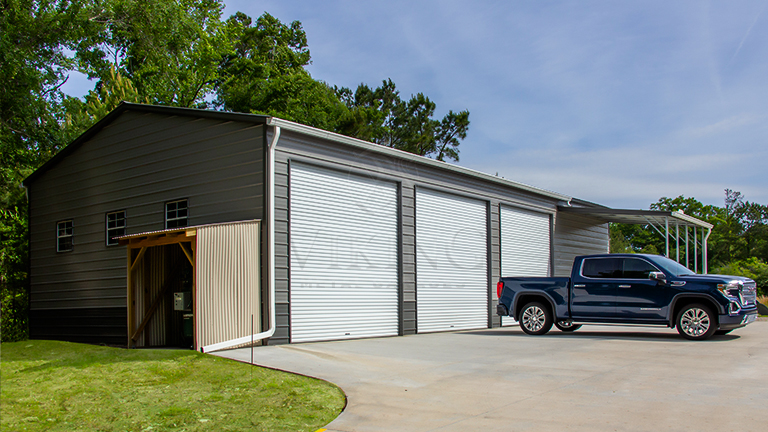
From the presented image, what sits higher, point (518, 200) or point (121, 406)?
point (518, 200)

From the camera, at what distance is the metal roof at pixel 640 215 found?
2131cm

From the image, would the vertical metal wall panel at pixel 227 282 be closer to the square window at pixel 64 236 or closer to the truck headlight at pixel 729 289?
the square window at pixel 64 236

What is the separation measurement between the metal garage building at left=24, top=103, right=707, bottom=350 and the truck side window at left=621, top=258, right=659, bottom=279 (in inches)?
212

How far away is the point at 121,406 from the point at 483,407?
152 inches

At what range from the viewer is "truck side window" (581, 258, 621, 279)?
13.5 m

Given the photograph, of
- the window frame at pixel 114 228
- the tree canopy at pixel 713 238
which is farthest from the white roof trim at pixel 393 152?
the tree canopy at pixel 713 238

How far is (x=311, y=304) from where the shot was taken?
13344 millimetres

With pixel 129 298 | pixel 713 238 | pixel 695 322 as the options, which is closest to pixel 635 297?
pixel 695 322

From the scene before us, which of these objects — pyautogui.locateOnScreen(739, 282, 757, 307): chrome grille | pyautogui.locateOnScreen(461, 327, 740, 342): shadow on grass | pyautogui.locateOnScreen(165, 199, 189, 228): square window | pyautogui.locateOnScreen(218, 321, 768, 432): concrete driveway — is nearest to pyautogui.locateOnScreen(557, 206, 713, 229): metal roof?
pyautogui.locateOnScreen(461, 327, 740, 342): shadow on grass

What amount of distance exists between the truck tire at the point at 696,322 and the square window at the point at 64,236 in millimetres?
15224

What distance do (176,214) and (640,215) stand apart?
1609 centimetres

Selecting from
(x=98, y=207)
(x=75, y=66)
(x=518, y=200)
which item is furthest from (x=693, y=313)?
(x=75, y=66)

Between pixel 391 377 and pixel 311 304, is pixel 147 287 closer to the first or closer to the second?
pixel 311 304

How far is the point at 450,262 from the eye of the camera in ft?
58.9
